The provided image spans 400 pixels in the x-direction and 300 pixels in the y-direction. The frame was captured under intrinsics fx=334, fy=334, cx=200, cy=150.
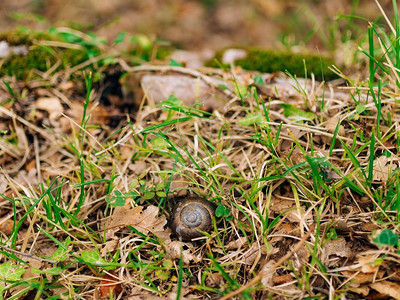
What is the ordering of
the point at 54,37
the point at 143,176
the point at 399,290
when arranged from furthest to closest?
the point at 54,37
the point at 143,176
the point at 399,290

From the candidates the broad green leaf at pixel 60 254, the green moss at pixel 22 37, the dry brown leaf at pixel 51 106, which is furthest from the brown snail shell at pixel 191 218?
the green moss at pixel 22 37

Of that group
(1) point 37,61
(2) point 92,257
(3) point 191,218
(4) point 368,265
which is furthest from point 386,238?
(1) point 37,61

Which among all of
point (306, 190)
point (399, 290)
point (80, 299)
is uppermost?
point (306, 190)

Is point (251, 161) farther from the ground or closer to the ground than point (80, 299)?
farther from the ground

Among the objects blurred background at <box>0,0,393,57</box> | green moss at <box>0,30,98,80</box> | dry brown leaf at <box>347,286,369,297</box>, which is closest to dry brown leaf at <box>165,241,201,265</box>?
dry brown leaf at <box>347,286,369,297</box>

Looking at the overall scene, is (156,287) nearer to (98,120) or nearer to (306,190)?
(306,190)

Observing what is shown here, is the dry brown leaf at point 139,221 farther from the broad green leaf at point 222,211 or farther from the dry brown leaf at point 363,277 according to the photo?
the dry brown leaf at point 363,277

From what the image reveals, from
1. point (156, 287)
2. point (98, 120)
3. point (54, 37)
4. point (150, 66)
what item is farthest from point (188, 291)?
point (54, 37)
